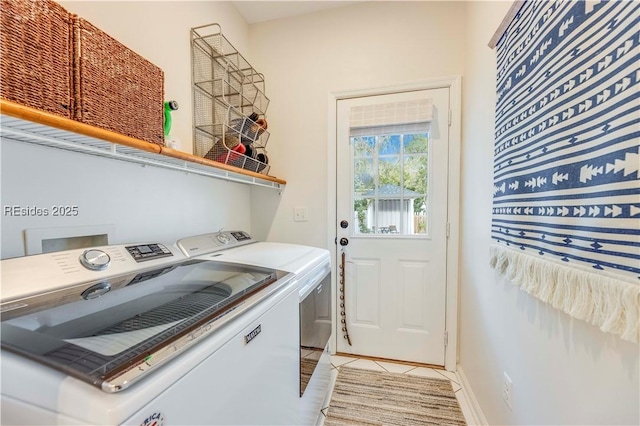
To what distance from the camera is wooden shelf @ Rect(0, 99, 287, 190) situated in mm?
590

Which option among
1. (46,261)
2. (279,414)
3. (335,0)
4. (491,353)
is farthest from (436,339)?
(335,0)

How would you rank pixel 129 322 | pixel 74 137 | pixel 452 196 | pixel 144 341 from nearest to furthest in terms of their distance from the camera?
pixel 144 341
pixel 129 322
pixel 74 137
pixel 452 196

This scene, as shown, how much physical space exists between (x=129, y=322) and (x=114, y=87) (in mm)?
752

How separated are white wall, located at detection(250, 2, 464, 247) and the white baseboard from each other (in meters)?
1.34

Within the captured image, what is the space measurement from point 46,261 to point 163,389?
0.61 m

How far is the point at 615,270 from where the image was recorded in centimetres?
57

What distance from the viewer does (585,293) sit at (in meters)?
0.64

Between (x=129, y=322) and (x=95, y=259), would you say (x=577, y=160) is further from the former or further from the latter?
(x=95, y=259)

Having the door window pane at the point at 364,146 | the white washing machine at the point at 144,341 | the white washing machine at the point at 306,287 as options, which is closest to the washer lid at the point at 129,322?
the white washing machine at the point at 144,341

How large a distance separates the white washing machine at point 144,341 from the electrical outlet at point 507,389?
89 cm

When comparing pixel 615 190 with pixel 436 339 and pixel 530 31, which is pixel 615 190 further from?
pixel 436 339

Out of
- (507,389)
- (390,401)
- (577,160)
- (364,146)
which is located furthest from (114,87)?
(390,401)

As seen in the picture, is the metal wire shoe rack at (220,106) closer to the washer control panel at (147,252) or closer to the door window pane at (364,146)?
the washer control panel at (147,252)

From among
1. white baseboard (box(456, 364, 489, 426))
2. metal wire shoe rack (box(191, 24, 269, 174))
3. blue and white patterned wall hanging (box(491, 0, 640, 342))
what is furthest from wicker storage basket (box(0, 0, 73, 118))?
white baseboard (box(456, 364, 489, 426))
